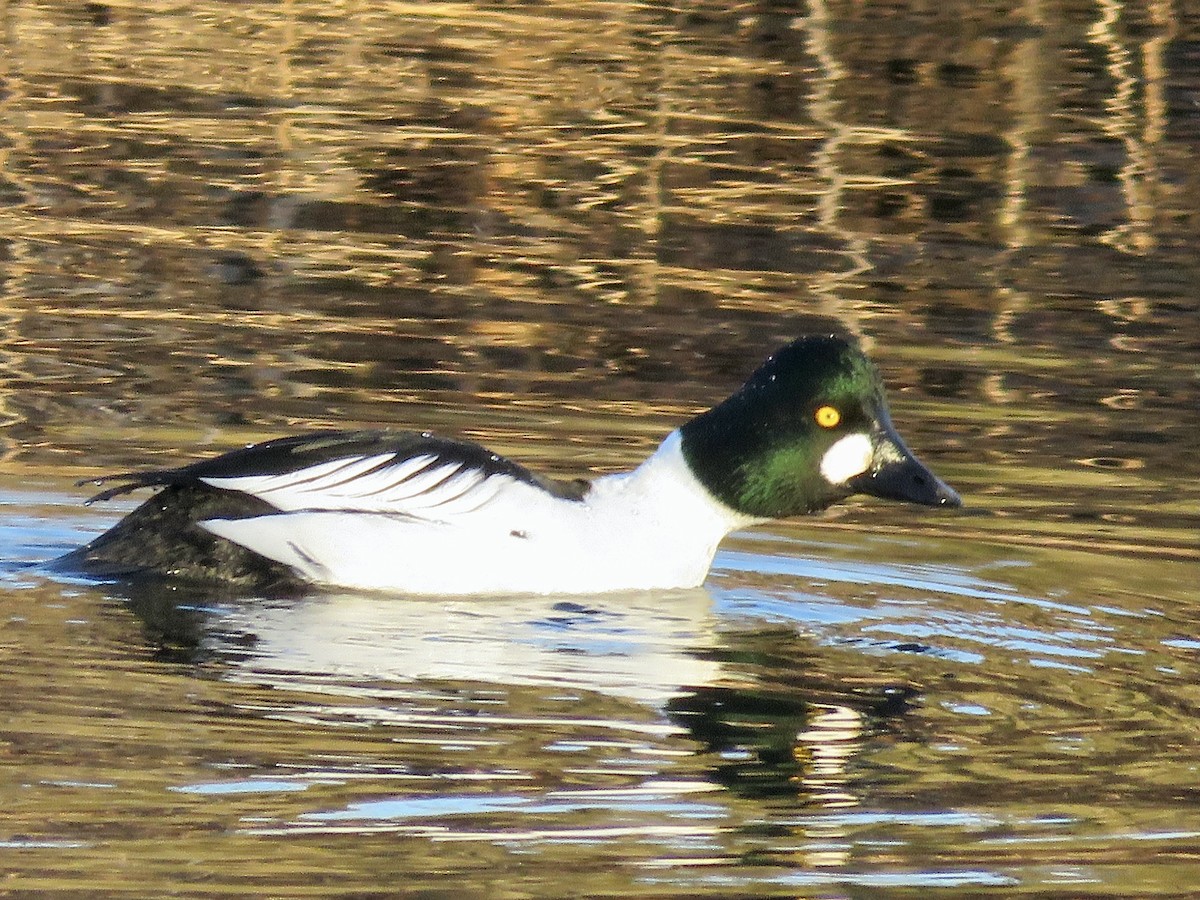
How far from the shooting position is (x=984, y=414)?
9875 mm

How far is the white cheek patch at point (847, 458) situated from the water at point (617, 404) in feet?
1.11

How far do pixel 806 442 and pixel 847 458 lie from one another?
133 millimetres

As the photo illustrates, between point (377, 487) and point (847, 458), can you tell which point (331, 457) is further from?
point (847, 458)

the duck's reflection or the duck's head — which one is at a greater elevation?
the duck's head

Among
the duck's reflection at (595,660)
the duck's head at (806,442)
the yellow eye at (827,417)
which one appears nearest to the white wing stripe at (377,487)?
the duck's reflection at (595,660)

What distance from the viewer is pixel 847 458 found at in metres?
7.50

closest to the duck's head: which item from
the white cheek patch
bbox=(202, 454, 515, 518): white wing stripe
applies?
the white cheek patch

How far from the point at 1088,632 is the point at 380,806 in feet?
8.87

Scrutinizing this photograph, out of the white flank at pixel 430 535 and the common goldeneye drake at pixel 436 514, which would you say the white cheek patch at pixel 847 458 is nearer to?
the common goldeneye drake at pixel 436 514

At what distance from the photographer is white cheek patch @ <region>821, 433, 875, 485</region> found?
747 centimetres

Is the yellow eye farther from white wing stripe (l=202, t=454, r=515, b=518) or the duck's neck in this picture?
white wing stripe (l=202, t=454, r=515, b=518)

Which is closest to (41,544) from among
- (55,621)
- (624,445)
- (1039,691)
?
(55,621)

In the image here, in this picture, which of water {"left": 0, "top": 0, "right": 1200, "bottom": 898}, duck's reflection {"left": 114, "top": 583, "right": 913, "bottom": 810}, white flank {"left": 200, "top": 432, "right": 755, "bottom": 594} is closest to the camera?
water {"left": 0, "top": 0, "right": 1200, "bottom": 898}

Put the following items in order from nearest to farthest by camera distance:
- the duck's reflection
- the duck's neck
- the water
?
1. the water
2. the duck's reflection
3. the duck's neck
